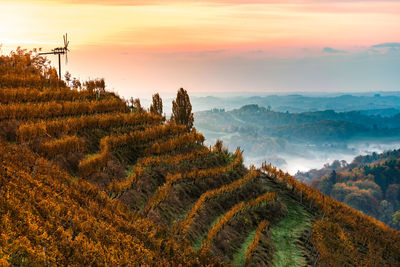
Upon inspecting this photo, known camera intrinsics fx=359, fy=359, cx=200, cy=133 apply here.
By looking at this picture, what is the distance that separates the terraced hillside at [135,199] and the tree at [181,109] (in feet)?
20.4

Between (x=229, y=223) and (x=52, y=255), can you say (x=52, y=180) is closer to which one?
(x=52, y=255)

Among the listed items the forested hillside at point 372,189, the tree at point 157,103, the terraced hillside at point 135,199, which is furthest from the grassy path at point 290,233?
the forested hillside at point 372,189

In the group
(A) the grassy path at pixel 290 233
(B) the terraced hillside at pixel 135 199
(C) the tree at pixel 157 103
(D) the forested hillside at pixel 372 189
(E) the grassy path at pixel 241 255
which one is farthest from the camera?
(D) the forested hillside at pixel 372 189

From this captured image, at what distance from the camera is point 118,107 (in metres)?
22.9

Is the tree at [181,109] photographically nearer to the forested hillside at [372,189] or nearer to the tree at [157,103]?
the tree at [157,103]

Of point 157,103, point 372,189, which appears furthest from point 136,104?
point 372,189

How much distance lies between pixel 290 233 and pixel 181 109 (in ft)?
51.7

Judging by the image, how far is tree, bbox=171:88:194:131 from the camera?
3027 centimetres

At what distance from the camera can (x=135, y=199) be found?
1471cm

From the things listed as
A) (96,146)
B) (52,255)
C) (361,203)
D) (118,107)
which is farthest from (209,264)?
(361,203)

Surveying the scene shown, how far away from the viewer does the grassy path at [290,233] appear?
1534 cm

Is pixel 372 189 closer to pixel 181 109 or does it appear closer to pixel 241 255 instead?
pixel 181 109

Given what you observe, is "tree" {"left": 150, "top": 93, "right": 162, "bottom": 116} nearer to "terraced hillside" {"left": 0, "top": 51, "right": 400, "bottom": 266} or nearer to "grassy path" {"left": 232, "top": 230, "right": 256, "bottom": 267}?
"terraced hillside" {"left": 0, "top": 51, "right": 400, "bottom": 266}

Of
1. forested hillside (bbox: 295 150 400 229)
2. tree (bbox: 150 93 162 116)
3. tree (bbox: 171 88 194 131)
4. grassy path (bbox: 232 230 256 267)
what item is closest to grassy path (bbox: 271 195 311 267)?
grassy path (bbox: 232 230 256 267)
